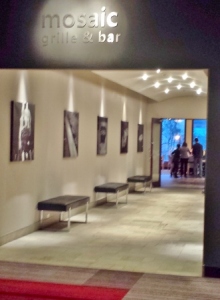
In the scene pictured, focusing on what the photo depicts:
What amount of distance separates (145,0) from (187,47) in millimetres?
733

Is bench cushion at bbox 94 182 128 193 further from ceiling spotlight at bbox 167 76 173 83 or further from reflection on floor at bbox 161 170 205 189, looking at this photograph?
reflection on floor at bbox 161 170 205 189

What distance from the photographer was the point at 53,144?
1027 cm

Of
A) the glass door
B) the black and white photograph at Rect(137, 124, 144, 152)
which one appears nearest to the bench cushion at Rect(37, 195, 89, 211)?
the black and white photograph at Rect(137, 124, 144, 152)

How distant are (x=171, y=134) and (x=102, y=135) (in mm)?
16457

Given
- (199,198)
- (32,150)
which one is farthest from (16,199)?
(199,198)

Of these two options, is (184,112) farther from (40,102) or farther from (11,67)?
(11,67)

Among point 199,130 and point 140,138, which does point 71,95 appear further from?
point 199,130

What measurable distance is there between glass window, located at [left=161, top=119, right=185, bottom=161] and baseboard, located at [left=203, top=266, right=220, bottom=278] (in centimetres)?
2273

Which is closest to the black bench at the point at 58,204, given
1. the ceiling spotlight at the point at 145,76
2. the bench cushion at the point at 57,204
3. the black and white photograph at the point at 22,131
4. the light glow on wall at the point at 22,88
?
the bench cushion at the point at 57,204

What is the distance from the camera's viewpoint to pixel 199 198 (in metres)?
15.7

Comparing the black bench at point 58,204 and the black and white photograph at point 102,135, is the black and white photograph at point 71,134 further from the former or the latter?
A: the black and white photograph at point 102,135

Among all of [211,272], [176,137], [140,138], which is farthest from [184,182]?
[211,272]

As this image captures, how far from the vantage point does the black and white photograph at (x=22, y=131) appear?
848 cm

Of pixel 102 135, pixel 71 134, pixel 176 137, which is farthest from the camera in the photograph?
pixel 176 137
